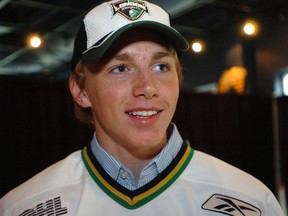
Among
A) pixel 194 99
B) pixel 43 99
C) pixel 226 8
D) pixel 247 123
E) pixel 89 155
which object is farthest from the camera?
pixel 226 8

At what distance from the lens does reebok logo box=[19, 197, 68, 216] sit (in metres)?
1.14

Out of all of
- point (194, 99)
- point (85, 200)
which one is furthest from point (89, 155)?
point (194, 99)

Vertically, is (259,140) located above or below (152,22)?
above

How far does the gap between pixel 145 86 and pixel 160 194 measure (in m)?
0.29

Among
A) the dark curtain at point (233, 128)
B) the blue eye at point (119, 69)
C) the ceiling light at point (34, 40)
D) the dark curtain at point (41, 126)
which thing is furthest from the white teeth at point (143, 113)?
the ceiling light at point (34, 40)

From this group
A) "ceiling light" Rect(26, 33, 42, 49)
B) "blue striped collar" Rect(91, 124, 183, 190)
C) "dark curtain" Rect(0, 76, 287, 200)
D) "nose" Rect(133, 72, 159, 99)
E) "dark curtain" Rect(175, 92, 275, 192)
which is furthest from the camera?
"ceiling light" Rect(26, 33, 42, 49)

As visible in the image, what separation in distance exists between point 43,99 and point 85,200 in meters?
1.70

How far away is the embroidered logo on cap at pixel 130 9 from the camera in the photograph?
112 centimetres

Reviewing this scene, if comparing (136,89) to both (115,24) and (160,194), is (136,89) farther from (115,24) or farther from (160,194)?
(160,194)

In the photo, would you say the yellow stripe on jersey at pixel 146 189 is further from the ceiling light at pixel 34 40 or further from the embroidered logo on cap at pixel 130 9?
the ceiling light at pixel 34 40

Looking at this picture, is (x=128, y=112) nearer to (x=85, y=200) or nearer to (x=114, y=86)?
(x=114, y=86)

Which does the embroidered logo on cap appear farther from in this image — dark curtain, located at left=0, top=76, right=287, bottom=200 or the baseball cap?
dark curtain, located at left=0, top=76, right=287, bottom=200

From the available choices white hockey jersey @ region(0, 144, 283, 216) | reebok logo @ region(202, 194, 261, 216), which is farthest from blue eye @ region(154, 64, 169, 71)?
reebok logo @ region(202, 194, 261, 216)

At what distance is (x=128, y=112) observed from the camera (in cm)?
108
